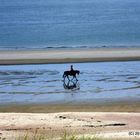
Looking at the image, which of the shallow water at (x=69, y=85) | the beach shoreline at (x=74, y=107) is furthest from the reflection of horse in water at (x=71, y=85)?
the beach shoreline at (x=74, y=107)

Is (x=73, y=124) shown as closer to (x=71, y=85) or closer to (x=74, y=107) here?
(x=74, y=107)

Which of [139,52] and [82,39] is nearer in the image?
[139,52]

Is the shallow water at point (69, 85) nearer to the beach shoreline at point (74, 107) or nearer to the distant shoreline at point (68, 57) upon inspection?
the beach shoreline at point (74, 107)

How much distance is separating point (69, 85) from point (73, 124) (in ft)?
31.0

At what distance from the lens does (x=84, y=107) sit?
73.5 feet

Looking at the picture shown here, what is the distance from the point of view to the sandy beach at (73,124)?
1636 cm

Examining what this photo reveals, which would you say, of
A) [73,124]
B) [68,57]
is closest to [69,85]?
[73,124]

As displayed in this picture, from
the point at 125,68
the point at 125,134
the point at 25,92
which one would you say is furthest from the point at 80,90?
the point at 125,134

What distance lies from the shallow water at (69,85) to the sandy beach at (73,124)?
459 cm

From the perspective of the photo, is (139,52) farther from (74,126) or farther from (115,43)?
(74,126)

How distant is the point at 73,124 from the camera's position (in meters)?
17.5

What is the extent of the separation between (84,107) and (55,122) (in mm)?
4609

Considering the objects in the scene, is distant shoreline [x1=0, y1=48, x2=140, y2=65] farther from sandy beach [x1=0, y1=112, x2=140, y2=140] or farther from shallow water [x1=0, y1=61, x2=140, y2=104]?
sandy beach [x1=0, y1=112, x2=140, y2=140]

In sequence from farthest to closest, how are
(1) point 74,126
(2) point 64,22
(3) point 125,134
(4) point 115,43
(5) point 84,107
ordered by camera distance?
(2) point 64,22 → (4) point 115,43 → (5) point 84,107 → (1) point 74,126 → (3) point 125,134
